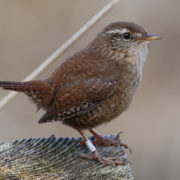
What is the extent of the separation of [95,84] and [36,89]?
0.43m

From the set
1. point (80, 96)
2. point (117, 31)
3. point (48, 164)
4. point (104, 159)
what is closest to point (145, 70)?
point (117, 31)

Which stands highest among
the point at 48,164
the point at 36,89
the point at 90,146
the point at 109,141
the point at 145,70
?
the point at 36,89

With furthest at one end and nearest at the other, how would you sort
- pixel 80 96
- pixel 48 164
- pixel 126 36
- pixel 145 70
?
pixel 145 70
pixel 126 36
pixel 80 96
pixel 48 164

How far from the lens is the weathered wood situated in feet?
8.87

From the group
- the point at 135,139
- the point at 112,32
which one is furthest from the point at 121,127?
the point at 112,32

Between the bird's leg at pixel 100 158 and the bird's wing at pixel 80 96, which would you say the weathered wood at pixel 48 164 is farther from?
the bird's wing at pixel 80 96

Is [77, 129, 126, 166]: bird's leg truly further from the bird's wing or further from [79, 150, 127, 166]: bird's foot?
the bird's wing

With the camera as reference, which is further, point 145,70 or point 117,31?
point 145,70

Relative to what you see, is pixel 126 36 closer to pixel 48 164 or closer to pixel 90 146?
pixel 90 146

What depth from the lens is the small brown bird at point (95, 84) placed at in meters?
3.53

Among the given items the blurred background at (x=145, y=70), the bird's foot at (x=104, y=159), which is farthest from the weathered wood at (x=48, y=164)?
the blurred background at (x=145, y=70)

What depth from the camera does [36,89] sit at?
354 cm

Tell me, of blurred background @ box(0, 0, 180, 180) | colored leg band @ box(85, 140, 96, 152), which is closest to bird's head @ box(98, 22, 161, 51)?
colored leg band @ box(85, 140, 96, 152)

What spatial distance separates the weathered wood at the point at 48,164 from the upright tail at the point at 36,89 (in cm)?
42
